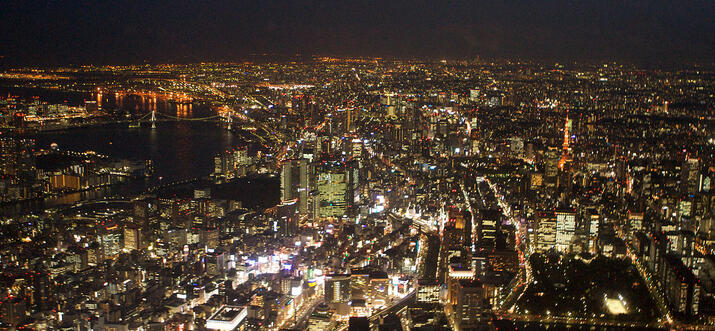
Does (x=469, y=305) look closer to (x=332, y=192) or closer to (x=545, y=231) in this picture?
(x=545, y=231)

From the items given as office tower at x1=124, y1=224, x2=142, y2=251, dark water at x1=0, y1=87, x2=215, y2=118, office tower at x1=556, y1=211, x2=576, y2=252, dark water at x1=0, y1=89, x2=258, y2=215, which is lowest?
office tower at x1=124, y1=224, x2=142, y2=251

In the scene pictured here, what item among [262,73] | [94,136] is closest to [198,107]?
[262,73]

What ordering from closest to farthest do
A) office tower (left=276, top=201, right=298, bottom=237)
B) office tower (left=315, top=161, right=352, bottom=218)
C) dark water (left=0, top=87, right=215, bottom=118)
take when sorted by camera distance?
1. office tower (left=276, top=201, right=298, bottom=237)
2. office tower (left=315, top=161, right=352, bottom=218)
3. dark water (left=0, top=87, right=215, bottom=118)

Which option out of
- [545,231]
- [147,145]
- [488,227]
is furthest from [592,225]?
[147,145]

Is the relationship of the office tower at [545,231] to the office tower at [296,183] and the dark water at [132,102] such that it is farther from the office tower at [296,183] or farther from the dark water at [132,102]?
the dark water at [132,102]

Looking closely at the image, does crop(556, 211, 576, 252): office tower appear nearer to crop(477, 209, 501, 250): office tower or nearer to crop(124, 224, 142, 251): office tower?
crop(477, 209, 501, 250): office tower

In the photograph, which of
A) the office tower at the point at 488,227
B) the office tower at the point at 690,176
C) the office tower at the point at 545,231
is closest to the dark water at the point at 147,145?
the office tower at the point at 488,227

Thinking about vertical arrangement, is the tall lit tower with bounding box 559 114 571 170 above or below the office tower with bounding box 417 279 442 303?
above

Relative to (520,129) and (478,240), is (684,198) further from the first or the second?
(520,129)

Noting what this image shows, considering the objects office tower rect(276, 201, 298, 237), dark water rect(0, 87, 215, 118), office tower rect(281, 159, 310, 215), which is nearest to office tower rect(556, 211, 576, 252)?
office tower rect(276, 201, 298, 237)
